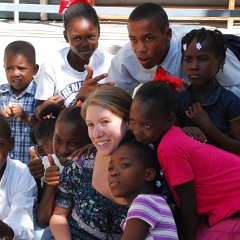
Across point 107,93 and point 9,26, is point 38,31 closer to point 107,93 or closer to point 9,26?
point 9,26

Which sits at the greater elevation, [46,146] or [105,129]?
[105,129]

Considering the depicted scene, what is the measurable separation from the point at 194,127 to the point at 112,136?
15.3 inches

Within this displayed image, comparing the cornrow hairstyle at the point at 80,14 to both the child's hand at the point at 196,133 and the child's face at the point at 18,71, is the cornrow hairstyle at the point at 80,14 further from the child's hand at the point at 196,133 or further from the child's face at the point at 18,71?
the child's hand at the point at 196,133

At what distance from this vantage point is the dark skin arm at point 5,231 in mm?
2525

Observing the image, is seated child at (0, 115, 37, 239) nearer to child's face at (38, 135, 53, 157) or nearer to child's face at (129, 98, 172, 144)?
child's face at (38, 135, 53, 157)

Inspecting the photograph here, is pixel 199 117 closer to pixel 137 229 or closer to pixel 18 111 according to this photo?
pixel 137 229

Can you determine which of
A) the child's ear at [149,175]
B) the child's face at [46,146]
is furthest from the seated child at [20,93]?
the child's ear at [149,175]

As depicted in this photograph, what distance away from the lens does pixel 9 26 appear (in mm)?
6164

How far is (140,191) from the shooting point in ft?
Result: 7.08

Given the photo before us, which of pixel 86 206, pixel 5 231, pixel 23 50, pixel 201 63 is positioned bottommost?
pixel 5 231

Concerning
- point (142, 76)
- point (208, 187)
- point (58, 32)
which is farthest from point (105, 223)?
point (58, 32)

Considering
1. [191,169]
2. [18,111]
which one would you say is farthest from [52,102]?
[191,169]

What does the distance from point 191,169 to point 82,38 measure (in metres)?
1.46

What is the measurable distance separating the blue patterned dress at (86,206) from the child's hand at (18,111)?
40.5 inches
